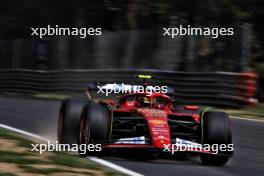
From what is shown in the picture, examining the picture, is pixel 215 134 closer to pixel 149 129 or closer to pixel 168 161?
pixel 168 161

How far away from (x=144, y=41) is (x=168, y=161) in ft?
38.8

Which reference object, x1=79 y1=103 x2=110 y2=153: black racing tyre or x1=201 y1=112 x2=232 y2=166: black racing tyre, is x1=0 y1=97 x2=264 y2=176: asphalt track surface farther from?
x1=79 y1=103 x2=110 y2=153: black racing tyre

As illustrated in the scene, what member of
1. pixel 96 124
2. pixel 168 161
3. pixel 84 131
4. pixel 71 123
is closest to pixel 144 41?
pixel 71 123

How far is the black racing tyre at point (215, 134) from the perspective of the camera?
352 inches

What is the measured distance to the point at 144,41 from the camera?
20.8 meters

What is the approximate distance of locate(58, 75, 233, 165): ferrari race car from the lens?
877cm

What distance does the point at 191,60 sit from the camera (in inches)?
747

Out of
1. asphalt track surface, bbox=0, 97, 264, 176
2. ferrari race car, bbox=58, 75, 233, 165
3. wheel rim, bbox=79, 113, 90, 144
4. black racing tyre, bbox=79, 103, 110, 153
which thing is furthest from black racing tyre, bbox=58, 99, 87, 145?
asphalt track surface, bbox=0, 97, 264, 176

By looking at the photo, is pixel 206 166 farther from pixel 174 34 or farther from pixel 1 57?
pixel 1 57

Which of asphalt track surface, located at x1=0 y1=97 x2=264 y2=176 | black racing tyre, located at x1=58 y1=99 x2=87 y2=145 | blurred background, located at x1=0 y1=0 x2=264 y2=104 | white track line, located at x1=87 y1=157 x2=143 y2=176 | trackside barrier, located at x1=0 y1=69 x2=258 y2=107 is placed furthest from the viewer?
blurred background, located at x1=0 y1=0 x2=264 y2=104

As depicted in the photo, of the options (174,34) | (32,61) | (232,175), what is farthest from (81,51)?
(232,175)

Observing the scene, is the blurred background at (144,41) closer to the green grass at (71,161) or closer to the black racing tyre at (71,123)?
the black racing tyre at (71,123)

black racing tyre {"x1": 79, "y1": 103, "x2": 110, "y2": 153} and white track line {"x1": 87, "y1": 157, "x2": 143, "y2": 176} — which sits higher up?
black racing tyre {"x1": 79, "y1": 103, "x2": 110, "y2": 153}

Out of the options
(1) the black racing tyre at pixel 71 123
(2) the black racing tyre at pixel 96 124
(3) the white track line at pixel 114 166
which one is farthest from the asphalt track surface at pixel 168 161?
(1) the black racing tyre at pixel 71 123
